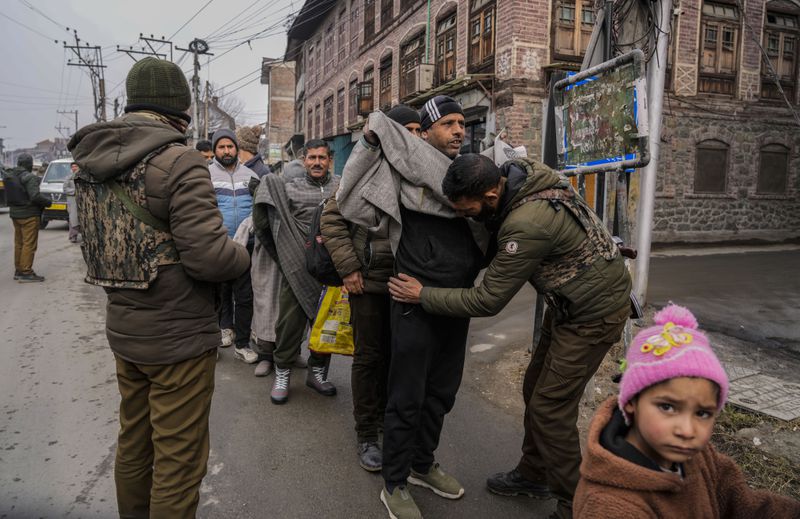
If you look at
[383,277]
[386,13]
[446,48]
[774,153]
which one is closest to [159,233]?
[383,277]

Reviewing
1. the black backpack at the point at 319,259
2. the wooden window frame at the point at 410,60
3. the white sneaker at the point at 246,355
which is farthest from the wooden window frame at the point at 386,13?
the black backpack at the point at 319,259

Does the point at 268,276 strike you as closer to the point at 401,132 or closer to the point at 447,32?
the point at 401,132

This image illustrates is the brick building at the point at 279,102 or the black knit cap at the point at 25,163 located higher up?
the brick building at the point at 279,102

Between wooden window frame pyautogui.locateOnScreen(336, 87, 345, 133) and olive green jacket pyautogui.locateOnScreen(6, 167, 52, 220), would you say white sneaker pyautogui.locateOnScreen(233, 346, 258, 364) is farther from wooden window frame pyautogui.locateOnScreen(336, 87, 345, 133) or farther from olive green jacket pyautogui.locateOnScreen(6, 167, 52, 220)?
wooden window frame pyautogui.locateOnScreen(336, 87, 345, 133)

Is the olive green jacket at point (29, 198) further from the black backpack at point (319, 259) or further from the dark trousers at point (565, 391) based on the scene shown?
the dark trousers at point (565, 391)

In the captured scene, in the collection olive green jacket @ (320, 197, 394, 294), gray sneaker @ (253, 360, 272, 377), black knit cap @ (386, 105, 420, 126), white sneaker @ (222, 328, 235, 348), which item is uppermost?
black knit cap @ (386, 105, 420, 126)

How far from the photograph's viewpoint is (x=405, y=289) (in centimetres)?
266

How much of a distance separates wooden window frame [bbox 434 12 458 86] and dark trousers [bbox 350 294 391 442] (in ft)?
42.5

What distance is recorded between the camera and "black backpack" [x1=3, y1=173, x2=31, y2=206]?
27.8ft

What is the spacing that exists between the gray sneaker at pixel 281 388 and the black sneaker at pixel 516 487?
1842 millimetres

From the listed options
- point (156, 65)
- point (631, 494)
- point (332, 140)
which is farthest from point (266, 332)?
point (332, 140)

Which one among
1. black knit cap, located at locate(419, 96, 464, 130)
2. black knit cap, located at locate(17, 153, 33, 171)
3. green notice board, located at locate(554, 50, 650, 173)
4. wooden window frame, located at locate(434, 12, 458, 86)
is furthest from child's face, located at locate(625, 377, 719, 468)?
wooden window frame, located at locate(434, 12, 458, 86)

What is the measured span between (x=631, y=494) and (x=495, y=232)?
5.05 feet

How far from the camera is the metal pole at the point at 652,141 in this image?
5156 mm
